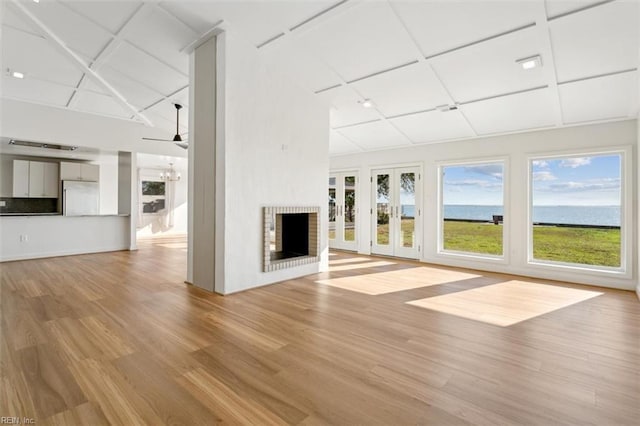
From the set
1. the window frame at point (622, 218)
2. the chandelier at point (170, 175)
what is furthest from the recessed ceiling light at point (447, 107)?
the chandelier at point (170, 175)

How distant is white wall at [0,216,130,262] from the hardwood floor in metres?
2.83

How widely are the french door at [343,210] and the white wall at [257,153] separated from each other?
111 inches

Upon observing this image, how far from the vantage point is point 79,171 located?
24.5ft

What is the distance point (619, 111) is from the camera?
14.1ft

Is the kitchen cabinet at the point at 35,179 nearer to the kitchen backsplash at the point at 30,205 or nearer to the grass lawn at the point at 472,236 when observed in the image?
the kitchen backsplash at the point at 30,205

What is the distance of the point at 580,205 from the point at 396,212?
10.8ft

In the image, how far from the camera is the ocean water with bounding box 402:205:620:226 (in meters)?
5.00

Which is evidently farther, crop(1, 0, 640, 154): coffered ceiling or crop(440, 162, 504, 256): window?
crop(440, 162, 504, 256): window

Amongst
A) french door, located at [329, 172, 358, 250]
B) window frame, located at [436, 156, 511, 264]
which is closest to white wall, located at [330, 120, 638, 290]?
window frame, located at [436, 156, 511, 264]

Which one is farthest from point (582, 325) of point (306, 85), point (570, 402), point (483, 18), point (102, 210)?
point (102, 210)

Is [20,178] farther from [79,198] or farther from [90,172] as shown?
[90,172]

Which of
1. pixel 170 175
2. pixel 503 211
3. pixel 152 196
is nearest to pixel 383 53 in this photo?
pixel 503 211

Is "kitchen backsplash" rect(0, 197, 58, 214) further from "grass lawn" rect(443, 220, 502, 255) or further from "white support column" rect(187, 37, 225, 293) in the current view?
"grass lawn" rect(443, 220, 502, 255)

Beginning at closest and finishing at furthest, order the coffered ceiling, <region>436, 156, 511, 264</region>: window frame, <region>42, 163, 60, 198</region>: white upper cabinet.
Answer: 1. the coffered ceiling
2. <region>436, 156, 511, 264</region>: window frame
3. <region>42, 163, 60, 198</region>: white upper cabinet
